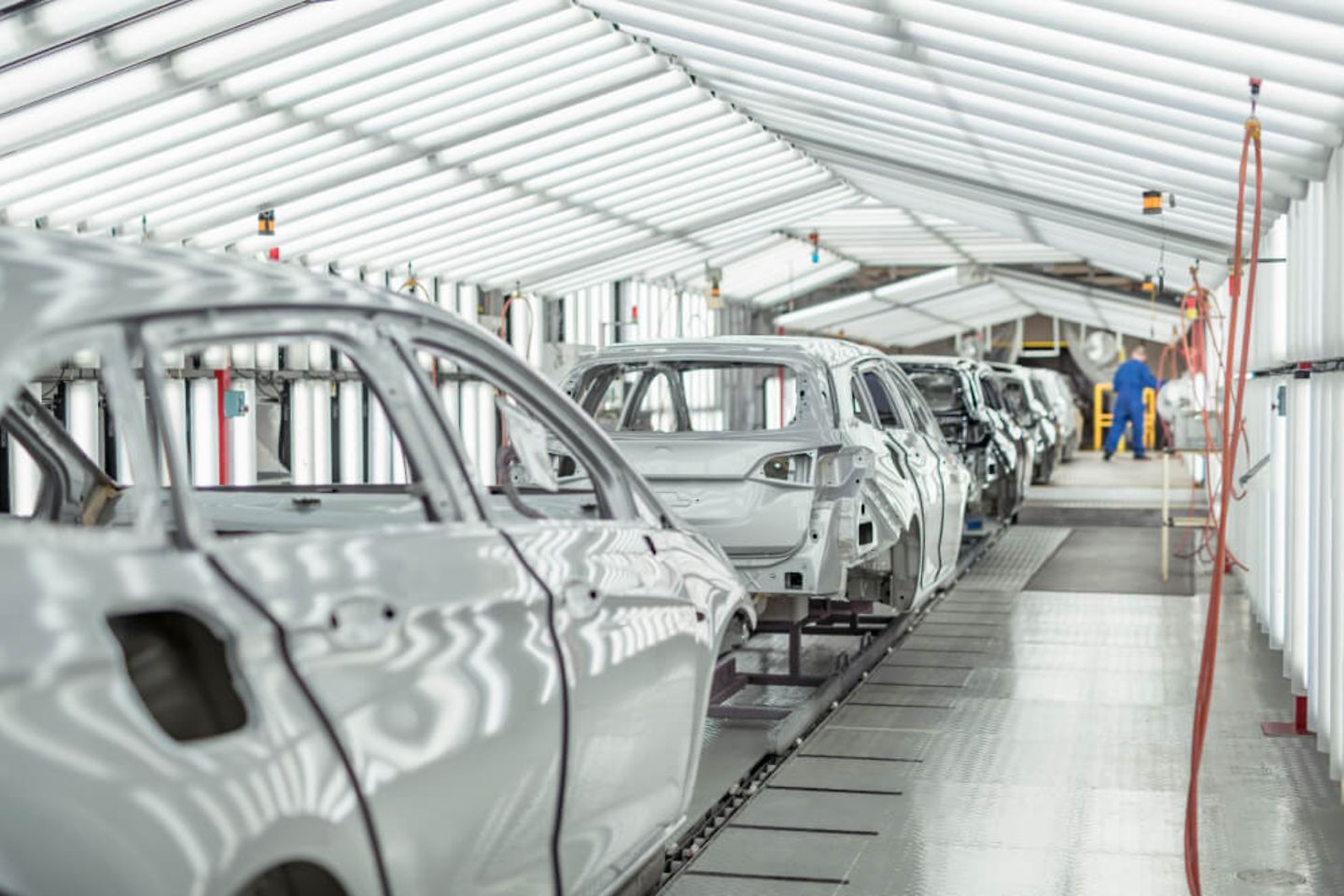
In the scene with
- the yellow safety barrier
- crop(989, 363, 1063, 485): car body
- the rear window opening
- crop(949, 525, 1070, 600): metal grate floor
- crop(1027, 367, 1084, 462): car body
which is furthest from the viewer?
the yellow safety barrier

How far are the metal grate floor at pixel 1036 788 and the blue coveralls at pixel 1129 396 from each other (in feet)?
59.1

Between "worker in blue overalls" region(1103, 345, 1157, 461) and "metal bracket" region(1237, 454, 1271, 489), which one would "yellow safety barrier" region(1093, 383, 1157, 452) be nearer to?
"worker in blue overalls" region(1103, 345, 1157, 461)

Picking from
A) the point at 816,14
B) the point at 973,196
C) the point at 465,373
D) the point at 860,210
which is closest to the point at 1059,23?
the point at 816,14

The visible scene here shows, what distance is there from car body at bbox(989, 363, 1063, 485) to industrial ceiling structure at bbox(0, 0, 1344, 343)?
255 cm

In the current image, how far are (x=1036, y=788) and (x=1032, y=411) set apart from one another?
610 inches

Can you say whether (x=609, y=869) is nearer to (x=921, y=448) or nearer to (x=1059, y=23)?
(x=1059, y=23)

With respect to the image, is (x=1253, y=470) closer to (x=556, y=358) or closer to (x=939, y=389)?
(x=939, y=389)

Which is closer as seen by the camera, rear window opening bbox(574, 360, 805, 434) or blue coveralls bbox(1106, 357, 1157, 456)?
rear window opening bbox(574, 360, 805, 434)

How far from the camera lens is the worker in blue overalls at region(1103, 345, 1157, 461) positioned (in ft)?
88.8

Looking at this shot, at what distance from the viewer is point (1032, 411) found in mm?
21234

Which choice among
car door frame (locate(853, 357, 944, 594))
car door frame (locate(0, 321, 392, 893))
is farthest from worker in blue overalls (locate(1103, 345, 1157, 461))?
car door frame (locate(0, 321, 392, 893))

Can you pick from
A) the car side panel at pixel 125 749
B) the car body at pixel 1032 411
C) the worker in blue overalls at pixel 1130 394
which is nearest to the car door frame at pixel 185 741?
the car side panel at pixel 125 749

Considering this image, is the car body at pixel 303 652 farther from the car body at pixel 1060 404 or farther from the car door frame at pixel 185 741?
the car body at pixel 1060 404

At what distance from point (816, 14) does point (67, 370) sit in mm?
7290
